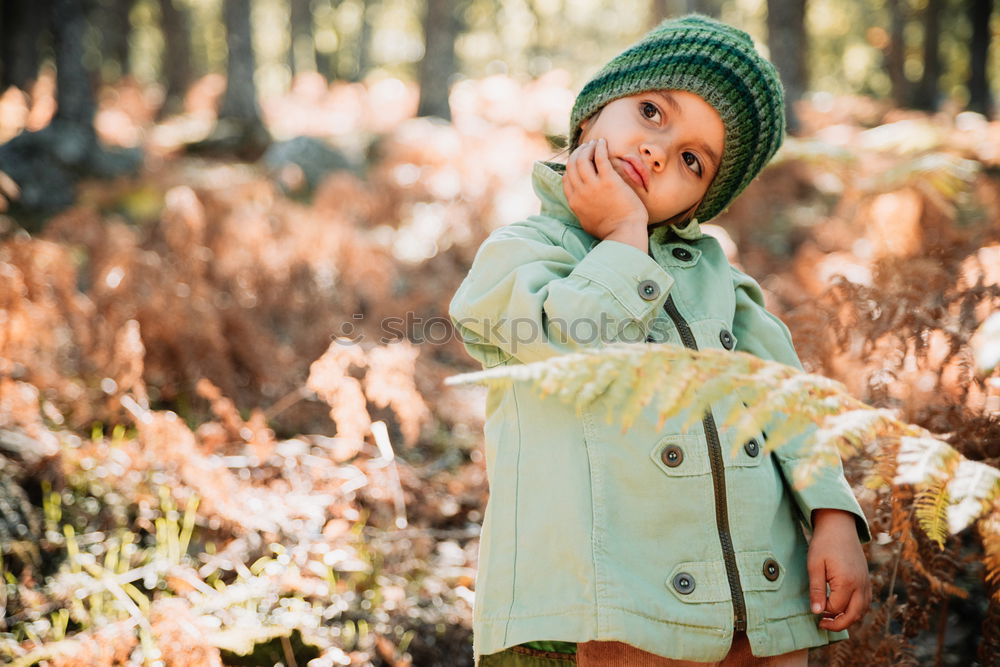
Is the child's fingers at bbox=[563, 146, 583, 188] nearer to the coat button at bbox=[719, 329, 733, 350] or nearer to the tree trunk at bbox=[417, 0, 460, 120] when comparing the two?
the coat button at bbox=[719, 329, 733, 350]

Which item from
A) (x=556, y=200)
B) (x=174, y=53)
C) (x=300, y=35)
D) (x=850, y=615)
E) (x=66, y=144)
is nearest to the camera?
(x=850, y=615)

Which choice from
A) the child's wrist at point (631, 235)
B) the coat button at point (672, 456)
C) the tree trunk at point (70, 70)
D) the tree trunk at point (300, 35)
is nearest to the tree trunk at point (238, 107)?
the tree trunk at point (70, 70)

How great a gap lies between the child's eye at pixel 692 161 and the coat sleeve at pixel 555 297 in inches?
14.0

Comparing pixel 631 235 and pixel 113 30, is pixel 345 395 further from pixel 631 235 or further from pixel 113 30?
pixel 113 30

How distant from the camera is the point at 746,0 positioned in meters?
27.8

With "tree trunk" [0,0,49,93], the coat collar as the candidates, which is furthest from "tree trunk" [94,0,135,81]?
the coat collar

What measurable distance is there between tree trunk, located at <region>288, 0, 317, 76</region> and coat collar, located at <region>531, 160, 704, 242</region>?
73.3ft

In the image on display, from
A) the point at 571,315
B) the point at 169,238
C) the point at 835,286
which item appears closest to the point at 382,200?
the point at 169,238

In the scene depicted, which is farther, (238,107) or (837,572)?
(238,107)

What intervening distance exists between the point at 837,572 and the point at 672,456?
501mm

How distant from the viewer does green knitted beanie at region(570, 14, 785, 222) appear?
1976mm

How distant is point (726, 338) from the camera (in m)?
1.97

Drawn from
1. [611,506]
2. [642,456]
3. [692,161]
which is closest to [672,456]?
[642,456]

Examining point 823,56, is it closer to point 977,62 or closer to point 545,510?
point 977,62
